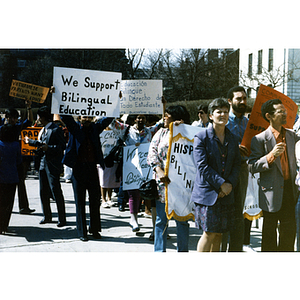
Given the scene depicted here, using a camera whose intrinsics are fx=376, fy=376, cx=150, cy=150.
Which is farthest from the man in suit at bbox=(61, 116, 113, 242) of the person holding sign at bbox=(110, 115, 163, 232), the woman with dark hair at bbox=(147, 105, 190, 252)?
the woman with dark hair at bbox=(147, 105, 190, 252)

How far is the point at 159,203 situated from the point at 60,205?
2.59 m

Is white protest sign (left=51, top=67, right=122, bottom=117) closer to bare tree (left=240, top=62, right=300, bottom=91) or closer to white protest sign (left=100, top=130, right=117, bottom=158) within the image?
white protest sign (left=100, top=130, right=117, bottom=158)

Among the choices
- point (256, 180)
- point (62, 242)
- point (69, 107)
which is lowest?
point (62, 242)

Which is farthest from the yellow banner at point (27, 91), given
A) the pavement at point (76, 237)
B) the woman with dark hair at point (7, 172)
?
the pavement at point (76, 237)

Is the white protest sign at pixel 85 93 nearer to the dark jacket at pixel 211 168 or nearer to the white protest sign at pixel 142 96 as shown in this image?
the white protest sign at pixel 142 96

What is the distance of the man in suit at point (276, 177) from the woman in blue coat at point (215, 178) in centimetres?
50

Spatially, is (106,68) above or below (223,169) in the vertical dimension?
above

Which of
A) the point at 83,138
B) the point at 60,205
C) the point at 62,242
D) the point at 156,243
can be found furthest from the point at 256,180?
the point at 60,205

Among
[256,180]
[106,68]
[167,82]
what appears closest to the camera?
[256,180]

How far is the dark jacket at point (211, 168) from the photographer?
→ 13.3 ft

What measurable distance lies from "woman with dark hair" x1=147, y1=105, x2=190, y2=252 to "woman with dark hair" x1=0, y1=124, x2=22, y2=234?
2677 mm

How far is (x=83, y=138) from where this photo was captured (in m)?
5.82

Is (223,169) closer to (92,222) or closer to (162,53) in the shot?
(92,222)

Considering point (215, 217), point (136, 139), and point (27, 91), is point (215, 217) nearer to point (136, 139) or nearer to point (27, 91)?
point (136, 139)
